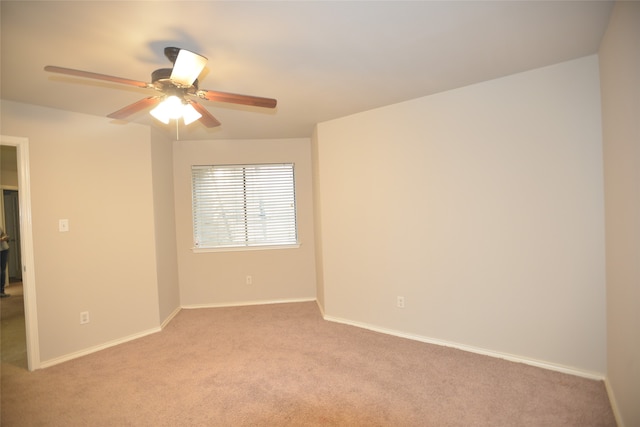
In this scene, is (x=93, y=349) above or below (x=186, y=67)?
below

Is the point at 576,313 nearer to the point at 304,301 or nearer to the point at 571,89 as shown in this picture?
the point at 571,89

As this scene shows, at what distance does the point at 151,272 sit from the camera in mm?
3688

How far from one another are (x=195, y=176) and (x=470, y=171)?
3.60m

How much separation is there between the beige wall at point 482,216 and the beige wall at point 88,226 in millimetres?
2188

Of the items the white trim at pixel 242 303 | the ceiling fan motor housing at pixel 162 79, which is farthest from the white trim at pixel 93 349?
the ceiling fan motor housing at pixel 162 79

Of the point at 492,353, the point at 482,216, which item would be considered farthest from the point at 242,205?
the point at 492,353

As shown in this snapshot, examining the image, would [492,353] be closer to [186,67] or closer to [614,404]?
[614,404]

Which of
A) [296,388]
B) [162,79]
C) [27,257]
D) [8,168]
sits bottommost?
[296,388]

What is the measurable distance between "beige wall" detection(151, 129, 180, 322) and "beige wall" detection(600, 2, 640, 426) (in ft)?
13.4

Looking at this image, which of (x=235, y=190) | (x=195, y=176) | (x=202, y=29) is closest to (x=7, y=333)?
(x=195, y=176)

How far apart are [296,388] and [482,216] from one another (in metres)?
2.09

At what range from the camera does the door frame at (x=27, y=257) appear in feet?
9.12

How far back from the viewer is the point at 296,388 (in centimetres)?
241

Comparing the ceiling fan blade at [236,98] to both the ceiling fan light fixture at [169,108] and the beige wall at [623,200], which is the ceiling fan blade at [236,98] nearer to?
the ceiling fan light fixture at [169,108]
